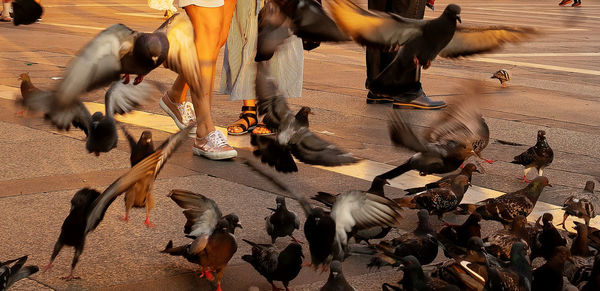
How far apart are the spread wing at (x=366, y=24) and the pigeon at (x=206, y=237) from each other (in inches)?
41.9

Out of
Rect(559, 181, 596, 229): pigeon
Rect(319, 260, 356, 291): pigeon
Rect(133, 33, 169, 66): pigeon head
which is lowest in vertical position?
Rect(559, 181, 596, 229): pigeon

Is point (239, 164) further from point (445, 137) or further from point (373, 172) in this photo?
point (445, 137)

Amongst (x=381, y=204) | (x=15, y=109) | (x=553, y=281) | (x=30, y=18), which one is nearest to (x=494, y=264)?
(x=553, y=281)

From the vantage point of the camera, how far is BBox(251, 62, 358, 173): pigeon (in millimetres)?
5176

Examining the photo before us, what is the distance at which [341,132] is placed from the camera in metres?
7.79

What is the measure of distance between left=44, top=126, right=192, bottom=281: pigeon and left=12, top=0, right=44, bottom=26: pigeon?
1.21 meters

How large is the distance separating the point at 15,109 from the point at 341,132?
2.96 m

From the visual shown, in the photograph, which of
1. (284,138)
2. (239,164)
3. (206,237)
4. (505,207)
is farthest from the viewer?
(239,164)

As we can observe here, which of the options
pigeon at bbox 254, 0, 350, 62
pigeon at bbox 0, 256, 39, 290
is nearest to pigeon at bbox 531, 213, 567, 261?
pigeon at bbox 254, 0, 350, 62

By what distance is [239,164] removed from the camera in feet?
Answer: 21.3

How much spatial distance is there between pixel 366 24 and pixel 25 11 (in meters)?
1.98

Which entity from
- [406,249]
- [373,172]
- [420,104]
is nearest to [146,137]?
[406,249]

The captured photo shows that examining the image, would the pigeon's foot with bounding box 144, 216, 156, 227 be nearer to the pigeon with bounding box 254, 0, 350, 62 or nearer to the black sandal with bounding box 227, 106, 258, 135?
the pigeon with bounding box 254, 0, 350, 62

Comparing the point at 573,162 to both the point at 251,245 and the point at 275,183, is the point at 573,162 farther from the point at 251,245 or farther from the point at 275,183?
the point at 251,245
